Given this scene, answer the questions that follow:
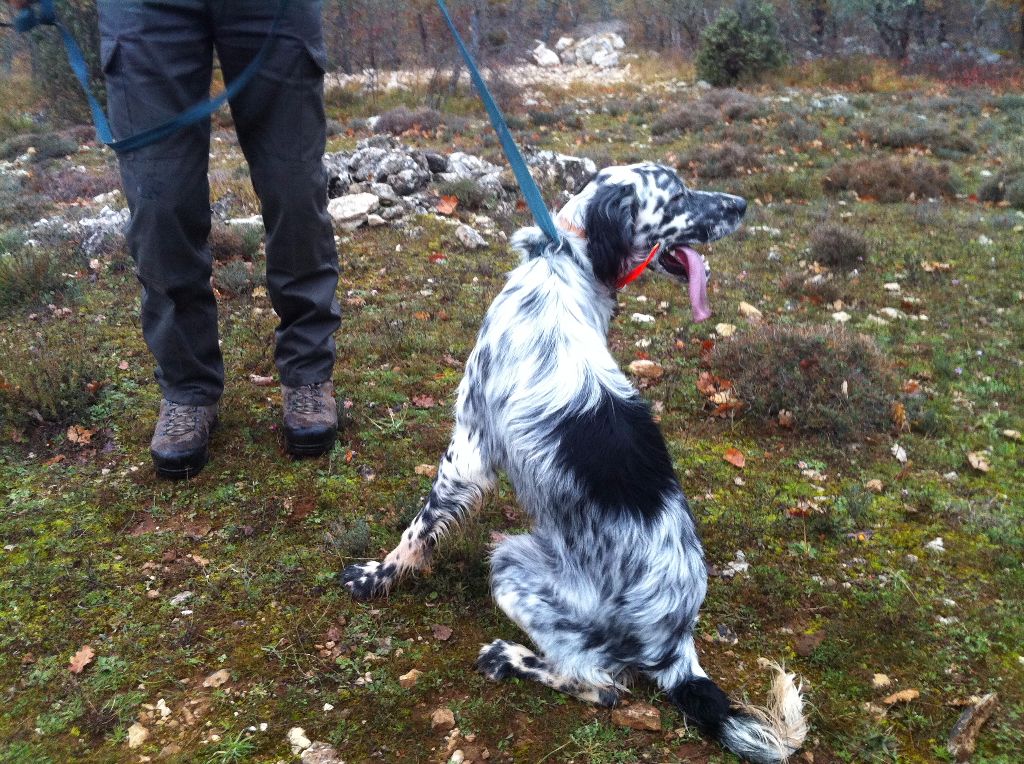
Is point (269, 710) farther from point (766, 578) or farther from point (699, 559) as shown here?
point (766, 578)

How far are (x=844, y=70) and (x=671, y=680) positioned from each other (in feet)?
68.5

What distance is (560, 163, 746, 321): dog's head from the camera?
2.49 meters

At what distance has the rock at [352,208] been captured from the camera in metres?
6.52

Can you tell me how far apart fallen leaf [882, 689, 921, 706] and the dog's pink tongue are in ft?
4.18

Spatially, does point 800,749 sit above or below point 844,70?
below

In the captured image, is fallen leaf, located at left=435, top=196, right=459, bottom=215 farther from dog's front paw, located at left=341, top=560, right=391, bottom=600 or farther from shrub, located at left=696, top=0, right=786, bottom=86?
shrub, located at left=696, top=0, right=786, bottom=86

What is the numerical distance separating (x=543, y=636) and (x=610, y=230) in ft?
4.27

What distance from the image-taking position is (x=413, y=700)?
2.17 metres

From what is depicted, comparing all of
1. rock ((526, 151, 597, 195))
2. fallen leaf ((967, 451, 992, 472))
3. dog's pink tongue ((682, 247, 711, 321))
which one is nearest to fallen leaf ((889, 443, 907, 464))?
fallen leaf ((967, 451, 992, 472))

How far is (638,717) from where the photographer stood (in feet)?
6.95

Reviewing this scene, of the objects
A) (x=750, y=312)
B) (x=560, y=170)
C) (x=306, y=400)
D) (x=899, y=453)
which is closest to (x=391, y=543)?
(x=306, y=400)

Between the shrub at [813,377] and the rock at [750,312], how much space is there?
A: 71 cm

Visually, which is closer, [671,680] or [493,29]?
[671,680]

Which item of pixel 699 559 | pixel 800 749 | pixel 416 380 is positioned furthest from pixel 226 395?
pixel 800 749
